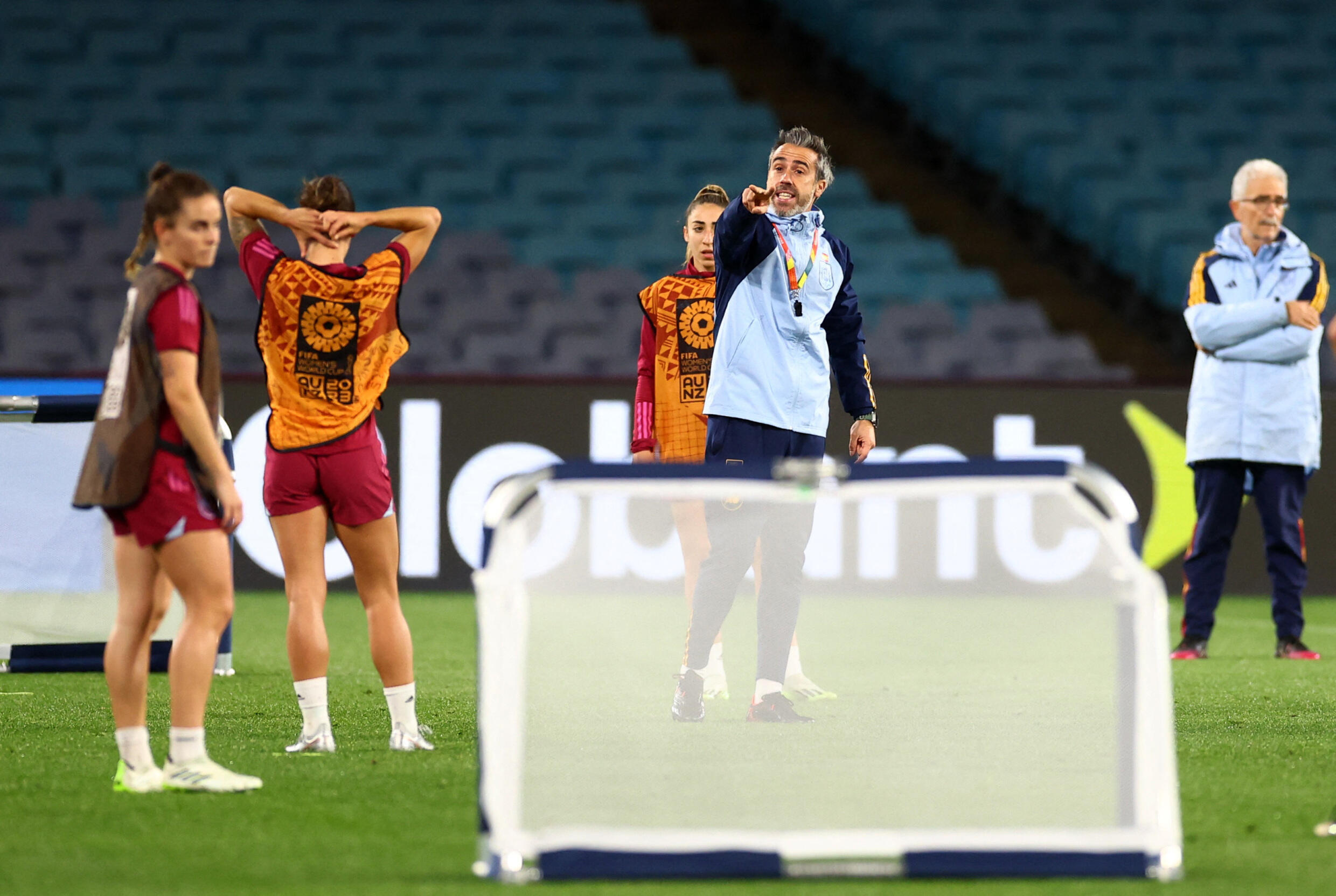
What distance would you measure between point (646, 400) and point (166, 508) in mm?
2275

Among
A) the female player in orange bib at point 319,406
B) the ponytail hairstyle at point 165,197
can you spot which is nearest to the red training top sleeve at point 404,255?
the female player in orange bib at point 319,406

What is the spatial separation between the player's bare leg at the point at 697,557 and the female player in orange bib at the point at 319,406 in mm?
812

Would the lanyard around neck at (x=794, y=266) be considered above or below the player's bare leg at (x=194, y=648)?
above

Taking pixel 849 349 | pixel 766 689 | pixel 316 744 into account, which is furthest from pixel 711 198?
pixel 316 744

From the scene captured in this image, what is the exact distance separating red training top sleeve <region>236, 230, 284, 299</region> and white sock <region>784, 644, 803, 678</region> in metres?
1.73

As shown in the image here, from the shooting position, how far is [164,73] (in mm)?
13688

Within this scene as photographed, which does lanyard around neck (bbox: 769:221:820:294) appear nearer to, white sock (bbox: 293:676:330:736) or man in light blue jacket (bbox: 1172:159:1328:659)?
white sock (bbox: 293:676:330:736)

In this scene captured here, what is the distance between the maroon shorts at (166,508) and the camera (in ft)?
12.9

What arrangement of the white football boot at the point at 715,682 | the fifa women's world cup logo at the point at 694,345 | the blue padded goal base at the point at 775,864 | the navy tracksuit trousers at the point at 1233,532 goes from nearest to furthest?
the blue padded goal base at the point at 775,864
the white football boot at the point at 715,682
the fifa women's world cup logo at the point at 694,345
the navy tracksuit trousers at the point at 1233,532

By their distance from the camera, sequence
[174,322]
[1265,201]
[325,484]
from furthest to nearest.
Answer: [1265,201], [325,484], [174,322]

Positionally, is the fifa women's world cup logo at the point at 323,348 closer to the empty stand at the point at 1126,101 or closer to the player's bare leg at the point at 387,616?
the player's bare leg at the point at 387,616

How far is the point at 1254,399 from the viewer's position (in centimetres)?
727

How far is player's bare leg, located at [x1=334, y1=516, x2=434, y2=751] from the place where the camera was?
470 cm

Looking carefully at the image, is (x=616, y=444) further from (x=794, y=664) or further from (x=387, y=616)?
(x=387, y=616)
